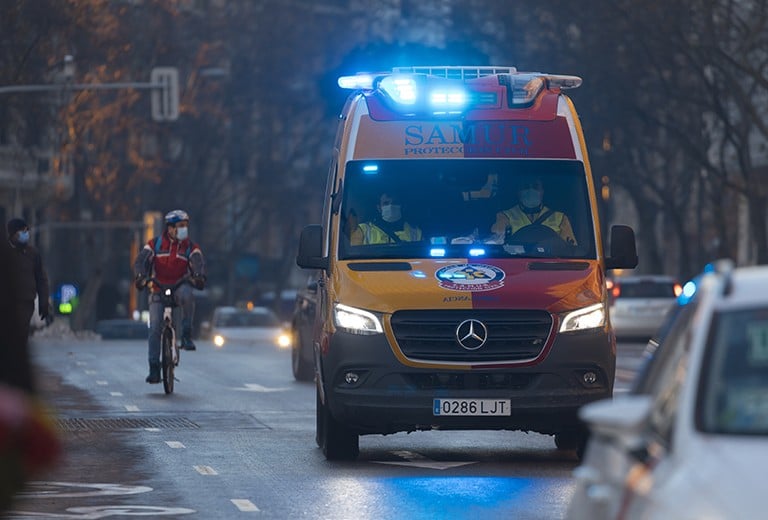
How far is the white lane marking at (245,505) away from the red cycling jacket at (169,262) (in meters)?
9.89

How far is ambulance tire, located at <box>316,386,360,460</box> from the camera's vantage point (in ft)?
49.2

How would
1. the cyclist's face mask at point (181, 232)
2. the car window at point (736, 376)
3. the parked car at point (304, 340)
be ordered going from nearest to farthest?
the car window at point (736, 376), the cyclist's face mask at point (181, 232), the parked car at point (304, 340)

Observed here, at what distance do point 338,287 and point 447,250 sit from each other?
→ 794 millimetres

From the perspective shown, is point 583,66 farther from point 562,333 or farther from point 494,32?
point 562,333

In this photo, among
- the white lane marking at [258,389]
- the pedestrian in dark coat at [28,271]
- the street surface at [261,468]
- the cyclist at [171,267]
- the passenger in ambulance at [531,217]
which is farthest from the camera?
the white lane marking at [258,389]

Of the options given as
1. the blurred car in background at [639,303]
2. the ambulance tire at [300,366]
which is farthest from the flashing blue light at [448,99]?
the blurred car in background at [639,303]

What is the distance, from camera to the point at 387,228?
15.2 m

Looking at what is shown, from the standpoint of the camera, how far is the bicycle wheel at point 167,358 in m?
22.3

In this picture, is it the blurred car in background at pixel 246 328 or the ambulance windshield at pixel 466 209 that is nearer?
the ambulance windshield at pixel 466 209

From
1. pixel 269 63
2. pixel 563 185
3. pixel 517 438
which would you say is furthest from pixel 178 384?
pixel 269 63

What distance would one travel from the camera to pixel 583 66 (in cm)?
5334

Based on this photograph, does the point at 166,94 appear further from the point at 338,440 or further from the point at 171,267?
the point at 338,440

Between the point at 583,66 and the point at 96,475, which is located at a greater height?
the point at 583,66

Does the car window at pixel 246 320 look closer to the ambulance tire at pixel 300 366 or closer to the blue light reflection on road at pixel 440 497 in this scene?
the ambulance tire at pixel 300 366
